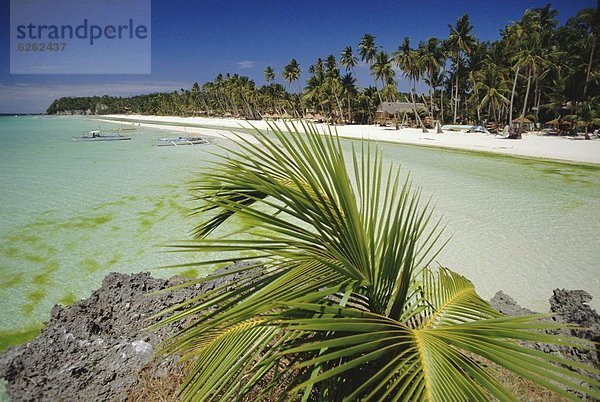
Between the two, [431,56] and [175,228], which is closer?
[175,228]

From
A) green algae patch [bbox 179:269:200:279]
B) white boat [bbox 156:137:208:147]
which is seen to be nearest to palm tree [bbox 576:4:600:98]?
white boat [bbox 156:137:208:147]

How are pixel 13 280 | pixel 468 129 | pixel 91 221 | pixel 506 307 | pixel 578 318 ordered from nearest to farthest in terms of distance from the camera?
pixel 578 318, pixel 506 307, pixel 13 280, pixel 91 221, pixel 468 129

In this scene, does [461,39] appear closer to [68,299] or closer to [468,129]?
[468,129]

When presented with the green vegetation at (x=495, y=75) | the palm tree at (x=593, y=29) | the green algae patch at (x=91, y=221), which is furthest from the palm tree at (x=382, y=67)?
the green algae patch at (x=91, y=221)

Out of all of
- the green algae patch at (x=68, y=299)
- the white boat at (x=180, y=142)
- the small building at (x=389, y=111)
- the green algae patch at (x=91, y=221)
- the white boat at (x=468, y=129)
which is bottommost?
the green algae patch at (x=68, y=299)

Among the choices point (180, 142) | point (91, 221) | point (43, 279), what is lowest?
point (43, 279)

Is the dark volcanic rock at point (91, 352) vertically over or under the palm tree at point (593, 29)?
under

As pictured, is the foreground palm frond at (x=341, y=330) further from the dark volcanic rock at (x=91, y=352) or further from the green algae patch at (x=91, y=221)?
the green algae patch at (x=91, y=221)

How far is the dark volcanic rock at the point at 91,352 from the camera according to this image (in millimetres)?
3205

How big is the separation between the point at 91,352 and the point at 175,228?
599cm

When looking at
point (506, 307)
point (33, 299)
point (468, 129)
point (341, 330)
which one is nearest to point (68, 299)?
point (33, 299)

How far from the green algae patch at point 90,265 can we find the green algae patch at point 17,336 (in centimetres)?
202

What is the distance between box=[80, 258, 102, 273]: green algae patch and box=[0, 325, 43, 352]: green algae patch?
79.4 inches

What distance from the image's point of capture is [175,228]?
940 centimetres
